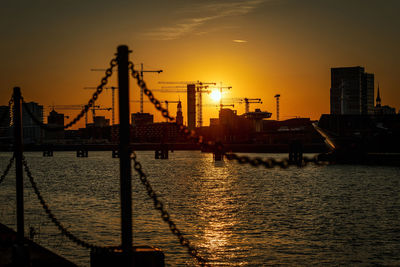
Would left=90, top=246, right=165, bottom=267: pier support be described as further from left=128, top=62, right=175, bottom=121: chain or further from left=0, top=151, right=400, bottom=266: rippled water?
left=0, top=151, right=400, bottom=266: rippled water


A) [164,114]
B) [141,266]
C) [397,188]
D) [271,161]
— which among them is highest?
[164,114]

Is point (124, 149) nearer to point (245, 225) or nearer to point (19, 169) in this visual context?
point (19, 169)

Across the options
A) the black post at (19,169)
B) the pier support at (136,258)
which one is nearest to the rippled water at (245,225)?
the black post at (19,169)

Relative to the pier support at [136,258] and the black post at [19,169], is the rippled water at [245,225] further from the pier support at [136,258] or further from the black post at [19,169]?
the pier support at [136,258]

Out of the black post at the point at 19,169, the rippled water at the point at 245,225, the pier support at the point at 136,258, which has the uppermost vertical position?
the black post at the point at 19,169

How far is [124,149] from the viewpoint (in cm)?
809

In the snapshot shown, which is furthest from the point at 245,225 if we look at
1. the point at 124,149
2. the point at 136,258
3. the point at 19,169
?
the point at 124,149

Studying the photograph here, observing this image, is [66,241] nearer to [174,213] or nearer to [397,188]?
[174,213]

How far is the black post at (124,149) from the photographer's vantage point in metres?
8.11

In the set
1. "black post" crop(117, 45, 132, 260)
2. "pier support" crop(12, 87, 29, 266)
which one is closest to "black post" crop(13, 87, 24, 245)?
"pier support" crop(12, 87, 29, 266)

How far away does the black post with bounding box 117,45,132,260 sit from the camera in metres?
8.11

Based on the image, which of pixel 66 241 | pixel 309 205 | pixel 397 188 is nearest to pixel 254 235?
pixel 66 241

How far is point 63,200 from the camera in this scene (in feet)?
151

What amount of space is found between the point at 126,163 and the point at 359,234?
2284 cm
